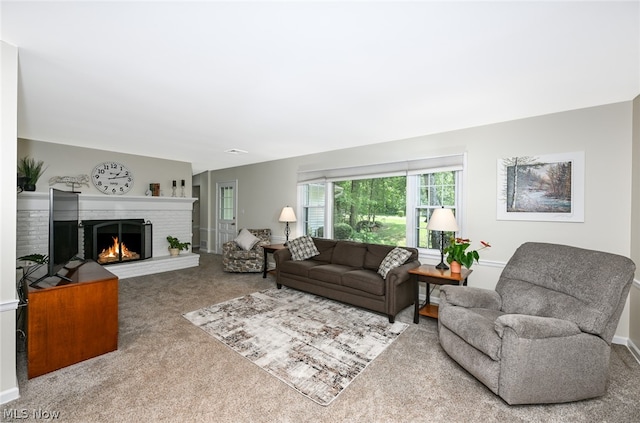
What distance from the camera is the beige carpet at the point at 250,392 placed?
1.73 meters

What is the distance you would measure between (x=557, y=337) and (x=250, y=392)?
2.11 m

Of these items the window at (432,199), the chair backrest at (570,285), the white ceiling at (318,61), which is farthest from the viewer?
the window at (432,199)

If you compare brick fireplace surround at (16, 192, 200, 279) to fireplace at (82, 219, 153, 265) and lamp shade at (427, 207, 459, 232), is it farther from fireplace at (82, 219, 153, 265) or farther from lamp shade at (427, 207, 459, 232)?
lamp shade at (427, 207, 459, 232)

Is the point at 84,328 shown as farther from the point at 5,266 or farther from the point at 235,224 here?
the point at 235,224

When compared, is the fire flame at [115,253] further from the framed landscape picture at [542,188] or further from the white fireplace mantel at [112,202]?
the framed landscape picture at [542,188]

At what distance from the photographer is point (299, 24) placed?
1625 millimetres

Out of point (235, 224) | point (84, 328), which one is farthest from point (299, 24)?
point (235, 224)

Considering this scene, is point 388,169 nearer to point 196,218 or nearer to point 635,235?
point 635,235

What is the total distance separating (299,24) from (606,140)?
324cm

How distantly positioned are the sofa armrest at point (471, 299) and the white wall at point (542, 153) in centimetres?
109

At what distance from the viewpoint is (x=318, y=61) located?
6.65 ft

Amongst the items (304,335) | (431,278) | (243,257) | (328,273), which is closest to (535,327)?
(431,278)

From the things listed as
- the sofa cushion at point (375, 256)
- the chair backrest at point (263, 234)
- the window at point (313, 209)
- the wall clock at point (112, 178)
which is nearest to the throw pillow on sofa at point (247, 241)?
the chair backrest at point (263, 234)

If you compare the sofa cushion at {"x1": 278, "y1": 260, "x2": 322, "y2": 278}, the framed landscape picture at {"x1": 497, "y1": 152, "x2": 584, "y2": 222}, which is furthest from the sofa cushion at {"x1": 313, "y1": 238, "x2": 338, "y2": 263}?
the framed landscape picture at {"x1": 497, "y1": 152, "x2": 584, "y2": 222}
